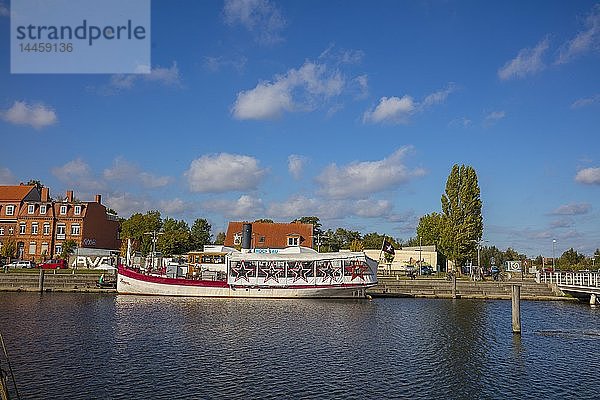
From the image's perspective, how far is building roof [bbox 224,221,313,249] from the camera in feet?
277

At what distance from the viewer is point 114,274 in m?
59.3

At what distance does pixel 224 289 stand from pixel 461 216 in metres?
37.2

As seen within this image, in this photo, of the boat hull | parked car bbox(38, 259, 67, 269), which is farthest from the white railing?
parked car bbox(38, 259, 67, 269)

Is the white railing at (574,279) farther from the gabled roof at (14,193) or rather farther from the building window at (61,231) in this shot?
the gabled roof at (14,193)

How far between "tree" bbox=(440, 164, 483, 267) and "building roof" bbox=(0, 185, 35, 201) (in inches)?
2572

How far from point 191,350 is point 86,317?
1324cm

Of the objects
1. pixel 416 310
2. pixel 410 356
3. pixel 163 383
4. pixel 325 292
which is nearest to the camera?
pixel 163 383

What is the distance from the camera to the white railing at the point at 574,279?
174 feet

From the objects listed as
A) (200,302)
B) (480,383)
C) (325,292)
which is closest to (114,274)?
(200,302)

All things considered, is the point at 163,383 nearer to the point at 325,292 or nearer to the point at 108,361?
the point at 108,361

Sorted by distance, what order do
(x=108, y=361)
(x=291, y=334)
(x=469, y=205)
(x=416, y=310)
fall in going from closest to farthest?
(x=108, y=361), (x=291, y=334), (x=416, y=310), (x=469, y=205)

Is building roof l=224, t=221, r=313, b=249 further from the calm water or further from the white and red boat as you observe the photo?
the calm water

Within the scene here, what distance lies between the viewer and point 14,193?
290ft

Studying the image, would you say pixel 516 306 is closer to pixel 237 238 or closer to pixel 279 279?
pixel 279 279
